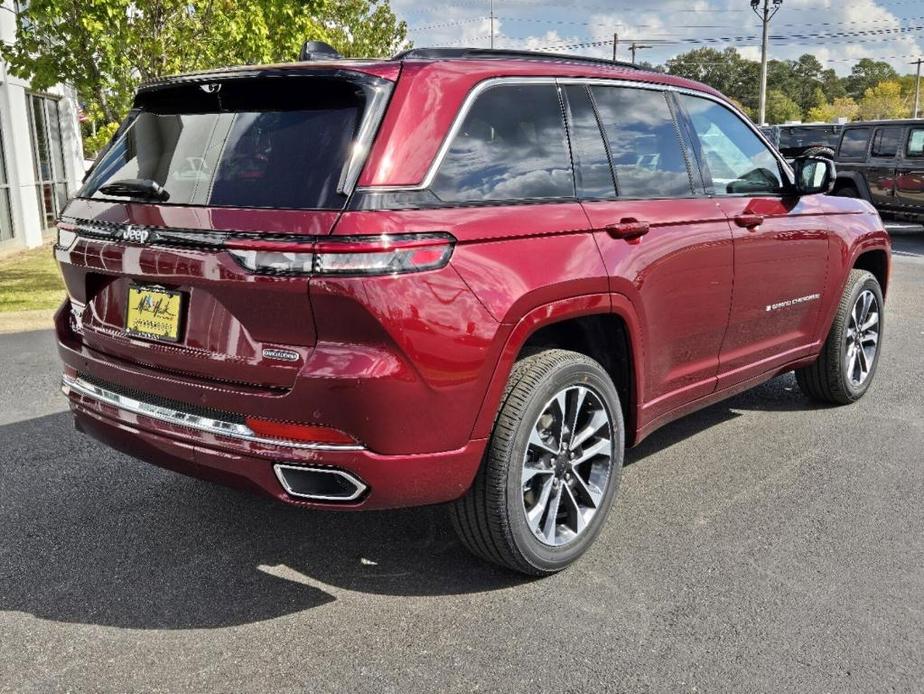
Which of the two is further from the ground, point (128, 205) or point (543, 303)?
point (128, 205)

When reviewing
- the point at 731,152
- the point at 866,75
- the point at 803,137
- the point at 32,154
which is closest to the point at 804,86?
the point at 866,75

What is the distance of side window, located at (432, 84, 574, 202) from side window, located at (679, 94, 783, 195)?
3.53ft

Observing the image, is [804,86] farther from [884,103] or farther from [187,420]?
[187,420]

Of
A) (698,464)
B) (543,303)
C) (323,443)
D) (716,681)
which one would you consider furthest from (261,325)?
(698,464)

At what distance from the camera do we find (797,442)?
4992 millimetres

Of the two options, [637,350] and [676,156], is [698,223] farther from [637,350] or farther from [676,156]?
[637,350]

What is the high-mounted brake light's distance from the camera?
2715 millimetres

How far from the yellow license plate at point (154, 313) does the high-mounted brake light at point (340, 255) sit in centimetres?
35

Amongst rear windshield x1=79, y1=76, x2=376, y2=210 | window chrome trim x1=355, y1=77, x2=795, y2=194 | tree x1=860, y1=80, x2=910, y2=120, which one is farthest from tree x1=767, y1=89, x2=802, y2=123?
rear windshield x1=79, y1=76, x2=376, y2=210

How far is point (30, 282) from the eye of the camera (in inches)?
467

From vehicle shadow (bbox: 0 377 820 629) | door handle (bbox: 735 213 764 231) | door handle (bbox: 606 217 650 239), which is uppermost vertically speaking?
door handle (bbox: 606 217 650 239)

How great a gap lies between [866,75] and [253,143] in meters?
144

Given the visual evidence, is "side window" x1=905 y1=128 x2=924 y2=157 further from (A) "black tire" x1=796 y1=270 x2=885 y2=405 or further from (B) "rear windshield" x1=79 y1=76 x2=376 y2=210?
(B) "rear windshield" x1=79 y1=76 x2=376 y2=210

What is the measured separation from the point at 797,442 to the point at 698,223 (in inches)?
65.3
